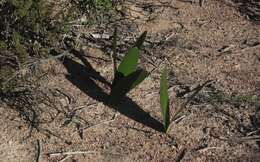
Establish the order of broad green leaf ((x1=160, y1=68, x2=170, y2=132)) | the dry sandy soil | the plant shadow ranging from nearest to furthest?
broad green leaf ((x1=160, y1=68, x2=170, y2=132)) < the dry sandy soil < the plant shadow

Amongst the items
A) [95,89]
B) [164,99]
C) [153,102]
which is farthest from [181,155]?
[95,89]

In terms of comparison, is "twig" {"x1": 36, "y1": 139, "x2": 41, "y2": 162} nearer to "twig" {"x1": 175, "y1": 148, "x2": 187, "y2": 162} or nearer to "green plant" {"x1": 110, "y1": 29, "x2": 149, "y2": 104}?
"green plant" {"x1": 110, "y1": 29, "x2": 149, "y2": 104}

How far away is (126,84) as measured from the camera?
2842mm

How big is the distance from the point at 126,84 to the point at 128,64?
0.09m

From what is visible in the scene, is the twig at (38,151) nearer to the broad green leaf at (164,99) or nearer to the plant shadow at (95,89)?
the plant shadow at (95,89)

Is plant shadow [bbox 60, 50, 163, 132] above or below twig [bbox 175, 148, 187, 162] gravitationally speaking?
above

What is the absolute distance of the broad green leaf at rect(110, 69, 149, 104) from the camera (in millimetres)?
2787

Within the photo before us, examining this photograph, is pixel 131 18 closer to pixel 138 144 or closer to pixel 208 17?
pixel 208 17

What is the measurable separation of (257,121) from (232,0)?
1.13 metres

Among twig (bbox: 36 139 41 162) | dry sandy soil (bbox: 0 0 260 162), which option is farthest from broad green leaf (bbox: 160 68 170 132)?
twig (bbox: 36 139 41 162)

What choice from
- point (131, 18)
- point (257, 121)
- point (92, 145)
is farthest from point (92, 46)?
point (257, 121)

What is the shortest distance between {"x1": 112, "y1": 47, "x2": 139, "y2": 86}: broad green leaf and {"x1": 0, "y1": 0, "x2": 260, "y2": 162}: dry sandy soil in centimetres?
17

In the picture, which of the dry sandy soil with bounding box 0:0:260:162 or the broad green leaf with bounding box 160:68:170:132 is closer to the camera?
the broad green leaf with bounding box 160:68:170:132

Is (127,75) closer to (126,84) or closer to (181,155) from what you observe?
(126,84)
